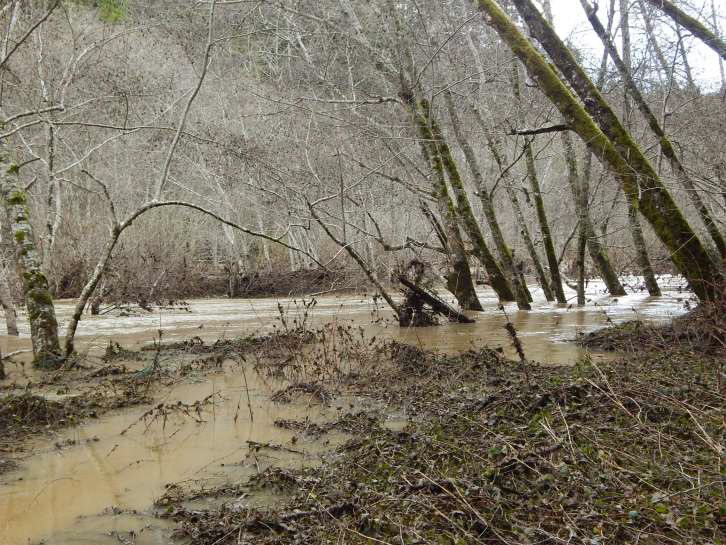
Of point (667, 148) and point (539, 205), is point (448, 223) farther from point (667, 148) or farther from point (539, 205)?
point (667, 148)

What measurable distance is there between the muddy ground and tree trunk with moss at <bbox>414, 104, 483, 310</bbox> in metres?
6.91

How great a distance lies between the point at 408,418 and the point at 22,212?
19.7ft

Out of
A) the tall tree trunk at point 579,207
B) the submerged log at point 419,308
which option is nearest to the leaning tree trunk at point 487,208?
the tall tree trunk at point 579,207

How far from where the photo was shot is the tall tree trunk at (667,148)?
10289 mm

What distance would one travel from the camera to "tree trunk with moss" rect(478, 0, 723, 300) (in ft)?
25.9

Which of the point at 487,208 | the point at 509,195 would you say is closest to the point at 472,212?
Result: the point at 487,208

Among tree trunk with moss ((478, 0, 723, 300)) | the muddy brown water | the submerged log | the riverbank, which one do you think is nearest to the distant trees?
tree trunk with moss ((478, 0, 723, 300))

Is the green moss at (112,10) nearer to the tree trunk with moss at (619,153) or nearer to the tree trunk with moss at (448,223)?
the tree trunk with moss at (448,223)

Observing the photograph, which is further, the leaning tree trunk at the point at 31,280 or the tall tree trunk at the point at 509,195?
the tall tree trunk at the point at 509,195

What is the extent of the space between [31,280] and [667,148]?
10026 millimetres

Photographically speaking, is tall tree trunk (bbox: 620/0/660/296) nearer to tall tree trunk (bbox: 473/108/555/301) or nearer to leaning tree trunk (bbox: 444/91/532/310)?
tall tree trunk (bbox: 473/108/555/301)

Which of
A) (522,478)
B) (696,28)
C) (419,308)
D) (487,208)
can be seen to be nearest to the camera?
(522,478)

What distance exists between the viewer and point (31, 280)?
807 centimetres

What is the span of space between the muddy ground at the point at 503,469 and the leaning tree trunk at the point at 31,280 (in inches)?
86.2
